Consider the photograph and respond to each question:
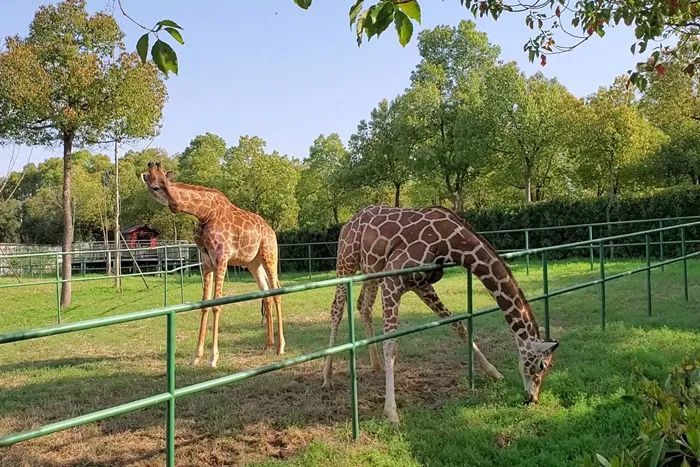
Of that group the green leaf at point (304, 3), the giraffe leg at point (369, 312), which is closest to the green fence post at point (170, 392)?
the green leaf at point (304, 3)

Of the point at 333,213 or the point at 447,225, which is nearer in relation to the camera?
the point at 447,225

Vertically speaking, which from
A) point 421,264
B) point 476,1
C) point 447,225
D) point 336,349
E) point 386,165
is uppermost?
point 386,165

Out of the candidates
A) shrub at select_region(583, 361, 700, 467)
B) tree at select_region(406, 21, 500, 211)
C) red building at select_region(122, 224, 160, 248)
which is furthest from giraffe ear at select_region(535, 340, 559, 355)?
red building at select_region(122, 224, 160, 248)

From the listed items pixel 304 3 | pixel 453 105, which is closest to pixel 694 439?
pixel 304 3

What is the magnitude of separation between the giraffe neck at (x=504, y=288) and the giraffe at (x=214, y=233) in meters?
3.14

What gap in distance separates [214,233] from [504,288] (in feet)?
12.2

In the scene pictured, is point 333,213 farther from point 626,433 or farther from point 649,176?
point 626,433

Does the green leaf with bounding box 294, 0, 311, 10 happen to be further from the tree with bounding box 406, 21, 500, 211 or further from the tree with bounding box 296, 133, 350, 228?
the tree with bounding box 296, 133, 350, 228

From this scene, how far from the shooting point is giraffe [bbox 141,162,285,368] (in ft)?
22.8

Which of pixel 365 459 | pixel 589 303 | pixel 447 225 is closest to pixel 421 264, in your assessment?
pixel 447 225

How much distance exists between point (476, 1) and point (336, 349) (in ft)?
10.3

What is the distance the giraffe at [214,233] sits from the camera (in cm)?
694

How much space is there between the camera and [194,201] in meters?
7.18

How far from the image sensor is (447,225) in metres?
4.99
